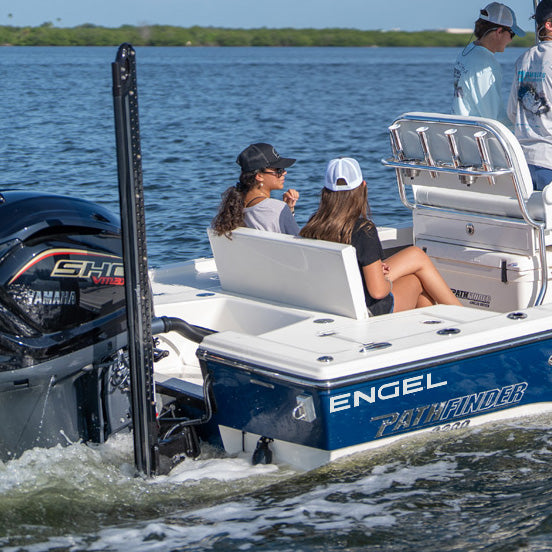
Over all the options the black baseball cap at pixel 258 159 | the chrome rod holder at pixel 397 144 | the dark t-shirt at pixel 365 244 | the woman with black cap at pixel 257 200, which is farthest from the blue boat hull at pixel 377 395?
the chrome rod holder at pixel 397 144

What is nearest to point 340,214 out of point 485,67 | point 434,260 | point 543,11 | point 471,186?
point 471,186

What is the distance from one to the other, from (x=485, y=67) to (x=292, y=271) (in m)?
1.65

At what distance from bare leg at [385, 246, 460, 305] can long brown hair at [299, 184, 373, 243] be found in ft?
1.10

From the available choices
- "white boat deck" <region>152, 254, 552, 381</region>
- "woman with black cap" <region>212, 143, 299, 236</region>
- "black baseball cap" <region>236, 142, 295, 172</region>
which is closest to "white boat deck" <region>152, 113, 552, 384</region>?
"white boat deck" <region>152, 254, 552, 381</region>

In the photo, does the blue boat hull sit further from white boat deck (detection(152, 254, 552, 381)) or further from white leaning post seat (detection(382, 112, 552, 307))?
white leaning post seat (detection(382, 112, 552, 307))

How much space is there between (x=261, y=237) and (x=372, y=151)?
1198 centimetres

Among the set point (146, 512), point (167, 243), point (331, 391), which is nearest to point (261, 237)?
point (331, 391)

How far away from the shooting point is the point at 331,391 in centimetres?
345

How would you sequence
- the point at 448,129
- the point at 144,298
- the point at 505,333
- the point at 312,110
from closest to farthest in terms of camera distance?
the point at 144,298 < the point at 505,333 < the point at 448,129 < the point at 312,110

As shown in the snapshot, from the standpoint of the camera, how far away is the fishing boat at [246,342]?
3.33 meters

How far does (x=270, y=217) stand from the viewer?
4516mm

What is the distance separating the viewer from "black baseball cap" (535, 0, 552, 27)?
4691mm

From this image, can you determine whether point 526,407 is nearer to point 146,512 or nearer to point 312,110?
point 146,512

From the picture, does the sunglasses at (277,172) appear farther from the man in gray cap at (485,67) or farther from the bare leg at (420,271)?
the man in gray cap at (485,67)
